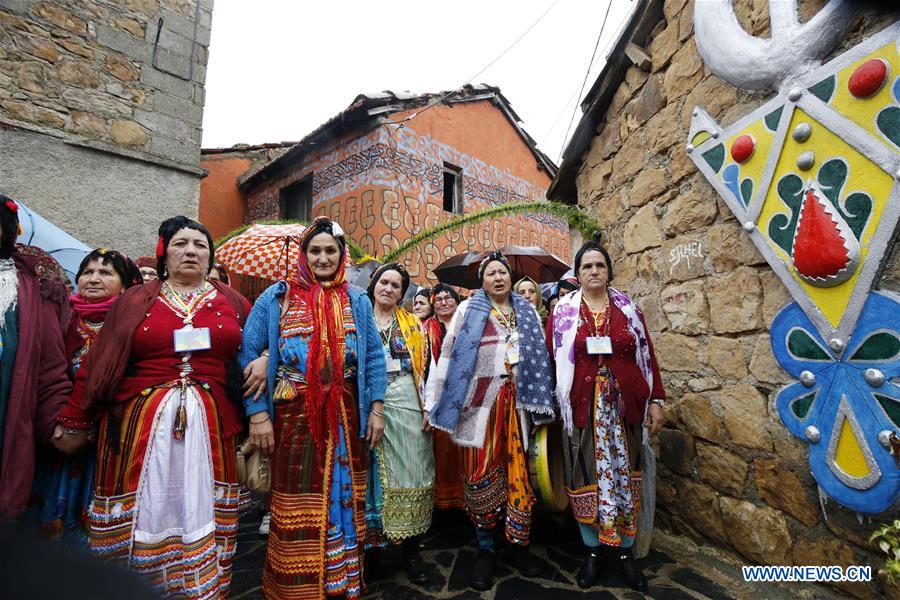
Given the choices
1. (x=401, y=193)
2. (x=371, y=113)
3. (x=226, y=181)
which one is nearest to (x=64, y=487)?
(x=401, y=193)

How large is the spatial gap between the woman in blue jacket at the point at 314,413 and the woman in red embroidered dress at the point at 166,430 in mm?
181

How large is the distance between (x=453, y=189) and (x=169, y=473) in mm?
8910

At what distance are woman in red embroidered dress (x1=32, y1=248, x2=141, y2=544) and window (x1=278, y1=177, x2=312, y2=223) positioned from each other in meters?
7.82

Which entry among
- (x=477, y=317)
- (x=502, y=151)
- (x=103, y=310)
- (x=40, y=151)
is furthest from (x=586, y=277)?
(x=502, y=151)

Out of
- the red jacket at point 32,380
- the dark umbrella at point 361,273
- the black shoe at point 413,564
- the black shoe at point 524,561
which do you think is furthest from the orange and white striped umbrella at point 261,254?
the black shoe at point 524,561

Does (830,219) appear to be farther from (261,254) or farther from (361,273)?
(261,254)

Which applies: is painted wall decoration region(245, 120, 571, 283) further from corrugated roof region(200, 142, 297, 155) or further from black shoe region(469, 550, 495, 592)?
black shoe region(469, 550, 495, 592)

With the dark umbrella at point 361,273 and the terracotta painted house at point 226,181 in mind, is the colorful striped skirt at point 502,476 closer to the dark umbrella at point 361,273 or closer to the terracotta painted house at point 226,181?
the dark umbrella at point 361,273

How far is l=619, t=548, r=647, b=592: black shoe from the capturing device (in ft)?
7.95

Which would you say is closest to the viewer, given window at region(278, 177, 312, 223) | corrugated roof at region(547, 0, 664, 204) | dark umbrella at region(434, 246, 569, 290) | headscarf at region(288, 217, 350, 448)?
headscarf at region(288, 217, 350, 448)

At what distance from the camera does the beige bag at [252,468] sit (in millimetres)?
2145

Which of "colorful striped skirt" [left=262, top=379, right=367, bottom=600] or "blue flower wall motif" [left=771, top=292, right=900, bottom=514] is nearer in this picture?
Result: "blue flower wall motif" [left=771, top=292, right=900, bottom=514]

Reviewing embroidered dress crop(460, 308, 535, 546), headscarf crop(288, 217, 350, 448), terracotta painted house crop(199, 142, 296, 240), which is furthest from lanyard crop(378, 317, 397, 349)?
terracotta painted house crop(199, 142, 296, 240)

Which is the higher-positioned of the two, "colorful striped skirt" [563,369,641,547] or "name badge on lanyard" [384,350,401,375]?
"name badge on lanyard" [384,350,401,375]
